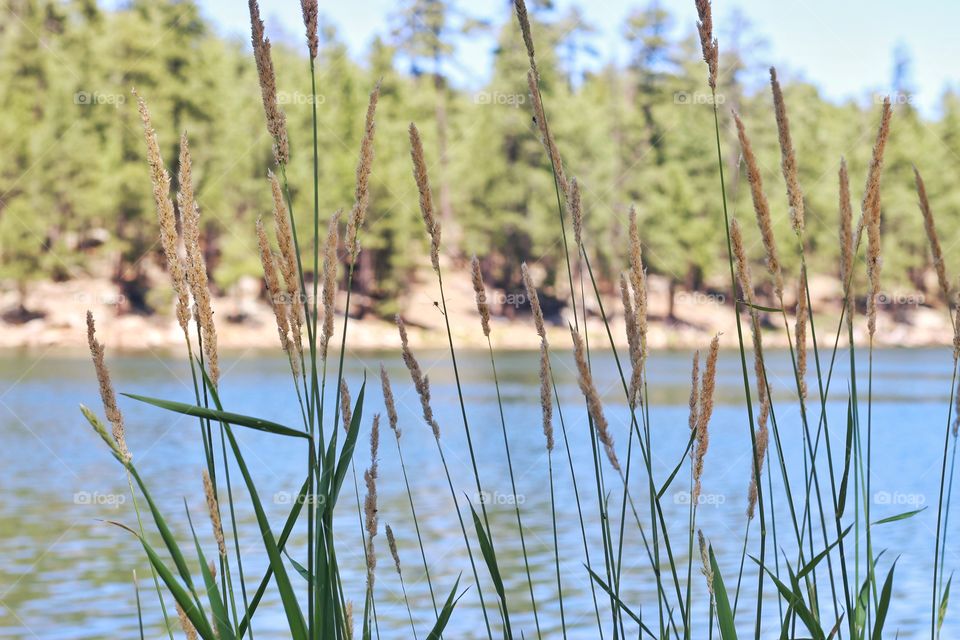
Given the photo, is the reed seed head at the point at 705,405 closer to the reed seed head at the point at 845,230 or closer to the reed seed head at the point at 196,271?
the reed seed head at the point at 845,230

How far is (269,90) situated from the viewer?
5.39 feet

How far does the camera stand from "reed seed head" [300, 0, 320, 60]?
1.67m

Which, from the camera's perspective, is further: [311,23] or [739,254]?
[739,254]

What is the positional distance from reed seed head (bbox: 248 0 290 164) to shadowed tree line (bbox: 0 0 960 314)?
122 feet

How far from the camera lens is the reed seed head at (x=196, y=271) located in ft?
5.41

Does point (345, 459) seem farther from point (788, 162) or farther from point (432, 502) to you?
point (432, 502)

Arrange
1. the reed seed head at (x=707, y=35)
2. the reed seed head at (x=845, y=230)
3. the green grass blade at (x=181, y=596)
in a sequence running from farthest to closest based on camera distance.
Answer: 1. the reed seed head at (x=845, y=230)
2. the reed seed head at (x=707, y=35)
3. the green grass blade at (x=181, y=596)

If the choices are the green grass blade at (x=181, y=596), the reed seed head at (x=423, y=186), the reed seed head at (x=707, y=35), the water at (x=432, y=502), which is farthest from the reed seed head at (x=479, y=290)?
the green grass blade at (x=181, y=596)

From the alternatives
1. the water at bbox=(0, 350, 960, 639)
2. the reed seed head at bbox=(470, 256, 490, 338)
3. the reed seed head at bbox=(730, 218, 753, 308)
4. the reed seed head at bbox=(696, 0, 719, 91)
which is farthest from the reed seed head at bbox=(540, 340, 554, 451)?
the reed seed head at bbox=(696, 0, 719, 91)

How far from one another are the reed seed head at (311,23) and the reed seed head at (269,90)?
6 centimetres

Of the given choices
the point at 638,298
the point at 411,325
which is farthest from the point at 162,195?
the point at 411,325

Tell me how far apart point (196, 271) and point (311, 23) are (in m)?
0.41

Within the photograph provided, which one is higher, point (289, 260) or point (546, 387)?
point (289, 260)

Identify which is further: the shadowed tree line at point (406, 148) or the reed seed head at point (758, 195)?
the shadowed tree line at point (406, 148)
